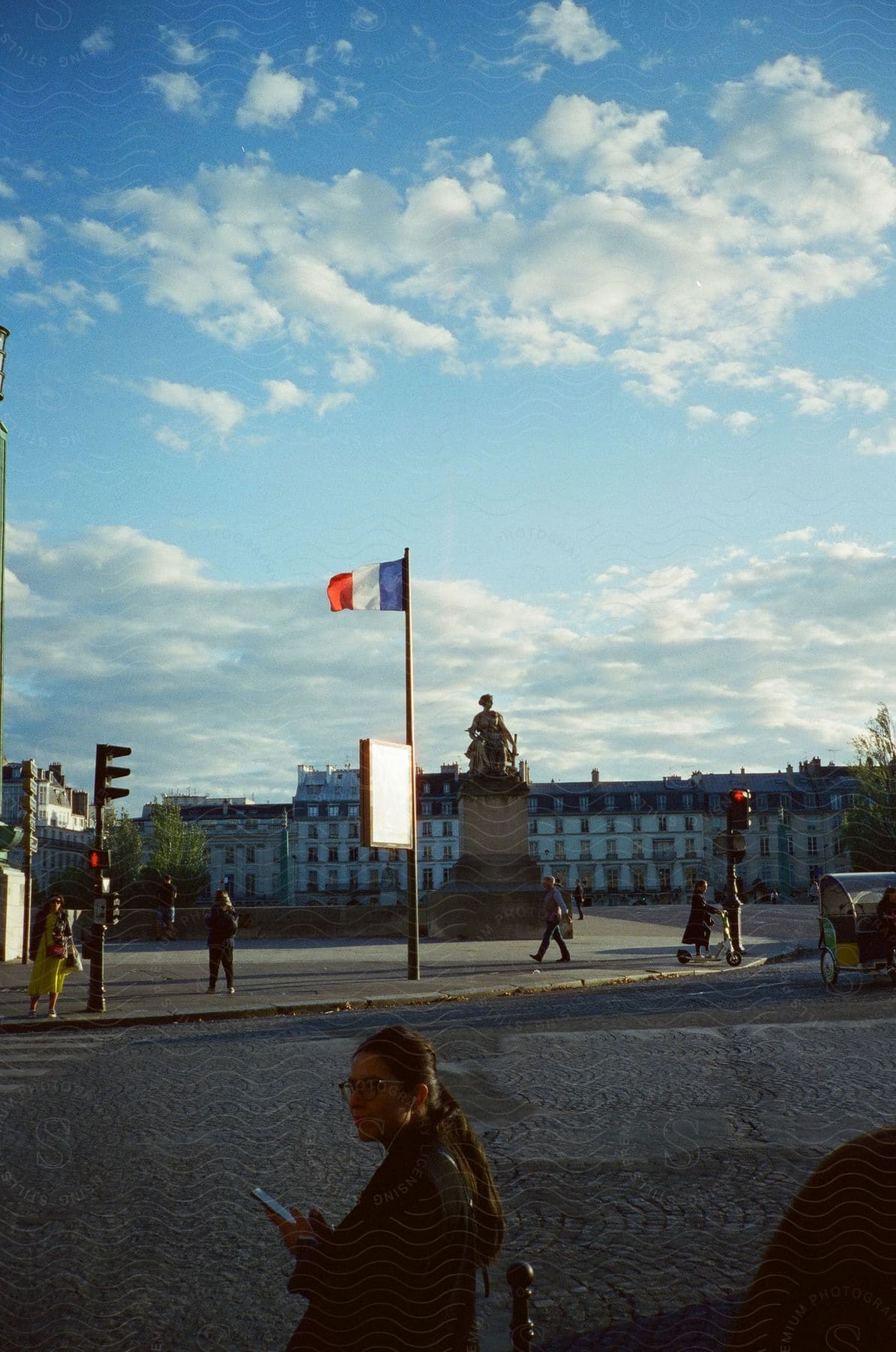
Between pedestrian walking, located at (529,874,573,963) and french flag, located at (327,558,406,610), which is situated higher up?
french flag, located at (327,558,406,610)

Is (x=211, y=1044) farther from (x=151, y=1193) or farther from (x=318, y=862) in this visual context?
(x=318, y=862)

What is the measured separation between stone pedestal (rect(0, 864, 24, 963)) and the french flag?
33.6 feet

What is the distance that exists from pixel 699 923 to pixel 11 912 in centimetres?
1418

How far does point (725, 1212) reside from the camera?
5871mm

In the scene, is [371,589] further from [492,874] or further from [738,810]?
[492,874]

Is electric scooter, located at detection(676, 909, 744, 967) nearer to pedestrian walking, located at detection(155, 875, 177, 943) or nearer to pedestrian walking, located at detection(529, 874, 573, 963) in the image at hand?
pedestrian walking, located at detection(529, 874, 573, 963)

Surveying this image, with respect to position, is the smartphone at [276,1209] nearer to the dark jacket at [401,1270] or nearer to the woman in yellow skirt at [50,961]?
the dark jacket at [401,1270]

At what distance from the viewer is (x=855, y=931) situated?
17.9m

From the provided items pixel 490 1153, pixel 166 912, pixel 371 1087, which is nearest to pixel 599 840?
pixel 166 912

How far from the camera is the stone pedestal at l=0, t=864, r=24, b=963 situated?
25562 mm

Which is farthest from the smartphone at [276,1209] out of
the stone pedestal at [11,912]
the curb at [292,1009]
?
the stone pedestal at [11,912]

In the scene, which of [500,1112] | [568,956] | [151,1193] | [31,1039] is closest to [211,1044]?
[31,1039]

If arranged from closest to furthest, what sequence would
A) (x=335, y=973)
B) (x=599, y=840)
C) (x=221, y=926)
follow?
(x=221, y=926) < (x=335, y=973) < (x=599, y=840)

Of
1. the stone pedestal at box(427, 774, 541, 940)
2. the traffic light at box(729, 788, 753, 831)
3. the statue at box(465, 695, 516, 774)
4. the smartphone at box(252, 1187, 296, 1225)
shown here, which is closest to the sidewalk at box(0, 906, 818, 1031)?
the stone pedestal at box(427, 774, 541, 940)
